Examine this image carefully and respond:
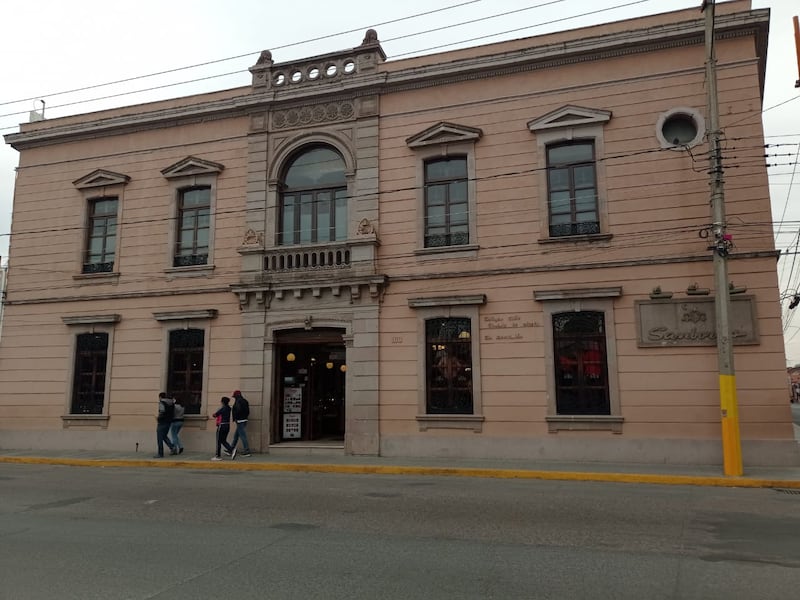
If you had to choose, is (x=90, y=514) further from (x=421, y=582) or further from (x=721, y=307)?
(x=721, y=307)

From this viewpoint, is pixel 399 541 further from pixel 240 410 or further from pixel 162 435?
pixel 162 435

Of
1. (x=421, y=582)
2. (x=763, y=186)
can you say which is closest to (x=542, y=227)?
(x=763, y=186)

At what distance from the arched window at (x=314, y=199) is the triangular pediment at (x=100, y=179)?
5.35 m

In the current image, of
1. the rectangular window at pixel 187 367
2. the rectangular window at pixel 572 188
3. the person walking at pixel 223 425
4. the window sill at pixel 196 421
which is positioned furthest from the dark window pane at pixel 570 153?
the window sill at pixel 196 421

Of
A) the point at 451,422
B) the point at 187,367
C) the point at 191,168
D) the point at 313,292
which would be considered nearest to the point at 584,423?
the point at 451,422

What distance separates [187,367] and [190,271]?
2.73 metres

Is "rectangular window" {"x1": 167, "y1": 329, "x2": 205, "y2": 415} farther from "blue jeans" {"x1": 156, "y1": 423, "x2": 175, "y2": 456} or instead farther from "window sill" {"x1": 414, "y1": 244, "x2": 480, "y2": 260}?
"window sill" {"x1": 414, "y1": 244, "x2": 480, "y2": 260}

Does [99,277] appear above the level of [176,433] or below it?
above

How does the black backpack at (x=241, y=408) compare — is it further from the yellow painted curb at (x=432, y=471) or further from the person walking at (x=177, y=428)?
the person walking at (x=177, y=428)

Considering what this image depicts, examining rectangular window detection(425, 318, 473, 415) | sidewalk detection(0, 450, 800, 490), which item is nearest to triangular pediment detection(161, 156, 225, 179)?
rectangular window detection(425, 318, 473, 415)

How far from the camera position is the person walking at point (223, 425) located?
49.2 ft

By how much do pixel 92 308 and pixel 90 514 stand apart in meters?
10.9

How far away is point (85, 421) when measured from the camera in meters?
17.4

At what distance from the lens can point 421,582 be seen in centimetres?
539
